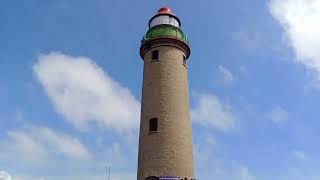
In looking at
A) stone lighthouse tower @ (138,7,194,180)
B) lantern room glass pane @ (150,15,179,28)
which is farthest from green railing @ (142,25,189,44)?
lantern room glass pane @ (150,15,179,28)

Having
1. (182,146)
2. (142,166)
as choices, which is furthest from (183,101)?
(142,166)

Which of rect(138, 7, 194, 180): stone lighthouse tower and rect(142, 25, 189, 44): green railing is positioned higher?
rect(142, 25, 189, 44): green railing

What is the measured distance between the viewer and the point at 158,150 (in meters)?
23.6

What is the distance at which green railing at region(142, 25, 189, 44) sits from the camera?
27.3 metres

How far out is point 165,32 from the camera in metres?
27.2

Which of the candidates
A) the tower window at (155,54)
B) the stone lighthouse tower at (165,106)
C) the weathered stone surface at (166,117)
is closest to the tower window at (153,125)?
the stone lighthouse tower at (165,106)

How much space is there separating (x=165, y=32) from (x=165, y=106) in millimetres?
5708

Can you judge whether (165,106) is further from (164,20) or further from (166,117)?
(164,20)

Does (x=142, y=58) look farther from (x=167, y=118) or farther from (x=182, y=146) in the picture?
(x=182, y=146)

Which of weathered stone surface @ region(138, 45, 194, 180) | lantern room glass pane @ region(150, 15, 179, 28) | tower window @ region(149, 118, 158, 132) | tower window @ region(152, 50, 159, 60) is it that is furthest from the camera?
lantern room glass pane @ region(150, 15, 179, 28)

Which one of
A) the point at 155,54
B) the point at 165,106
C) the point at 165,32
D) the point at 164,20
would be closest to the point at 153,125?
the point at 165,106

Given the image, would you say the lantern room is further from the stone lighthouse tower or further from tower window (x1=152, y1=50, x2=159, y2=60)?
tower window (x1=152, y1=50, x2=159, y2=60)

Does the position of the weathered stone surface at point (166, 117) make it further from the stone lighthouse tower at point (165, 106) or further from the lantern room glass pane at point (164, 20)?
the lantern room glass pane at point (164, 20)

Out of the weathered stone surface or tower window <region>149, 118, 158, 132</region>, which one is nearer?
the weathered stone surface
